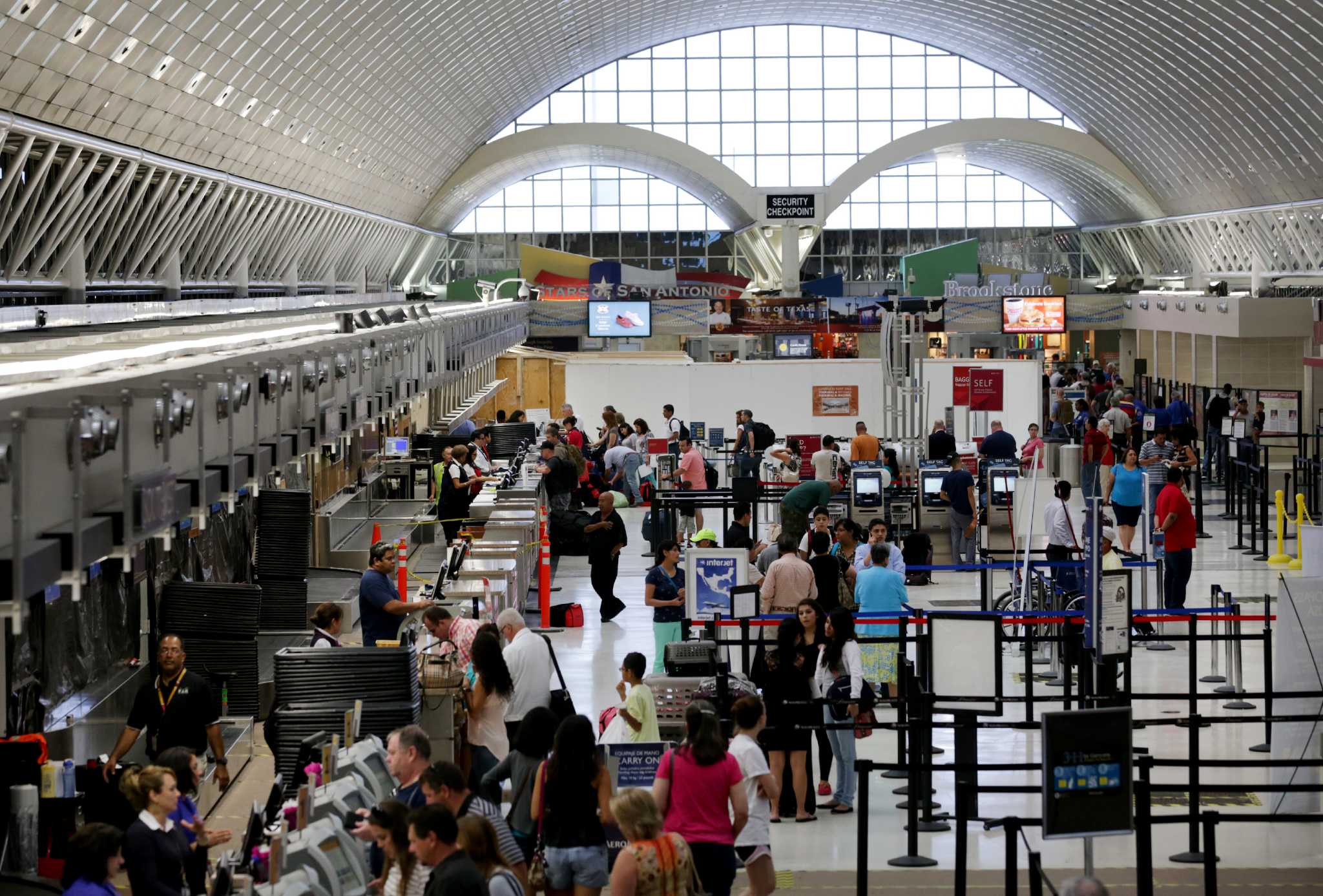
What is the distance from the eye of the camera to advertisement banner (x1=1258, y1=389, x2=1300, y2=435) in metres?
25.9

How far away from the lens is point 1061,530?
1653 cm

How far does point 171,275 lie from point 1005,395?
1475 cm

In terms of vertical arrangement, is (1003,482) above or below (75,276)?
below

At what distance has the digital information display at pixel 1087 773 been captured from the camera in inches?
285

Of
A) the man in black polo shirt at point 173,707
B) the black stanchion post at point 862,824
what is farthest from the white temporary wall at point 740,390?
the black stanchion post at point 862,824

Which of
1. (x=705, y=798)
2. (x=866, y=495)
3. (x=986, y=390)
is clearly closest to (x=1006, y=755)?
(x=705, y=798)

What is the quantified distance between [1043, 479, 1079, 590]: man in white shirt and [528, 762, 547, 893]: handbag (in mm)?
9299

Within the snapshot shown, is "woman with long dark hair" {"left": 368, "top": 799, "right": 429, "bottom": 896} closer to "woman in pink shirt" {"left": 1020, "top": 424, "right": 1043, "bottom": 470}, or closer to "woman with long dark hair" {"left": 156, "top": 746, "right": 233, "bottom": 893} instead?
"woman with long dark hair" {"left": 156, "top": 746, "right": 233, "bottom": 893}

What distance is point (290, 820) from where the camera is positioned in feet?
22.9

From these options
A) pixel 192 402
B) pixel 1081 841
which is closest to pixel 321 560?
pixel 192 402

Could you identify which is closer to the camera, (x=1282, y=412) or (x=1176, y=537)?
(x=1176, y=537)

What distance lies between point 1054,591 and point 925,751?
466cm

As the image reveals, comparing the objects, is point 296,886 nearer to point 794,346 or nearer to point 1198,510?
point 1198,510

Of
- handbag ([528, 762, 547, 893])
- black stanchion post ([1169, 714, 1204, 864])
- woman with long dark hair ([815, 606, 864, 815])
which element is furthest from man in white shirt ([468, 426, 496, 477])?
handbag ([528, 762, 547, 893])
